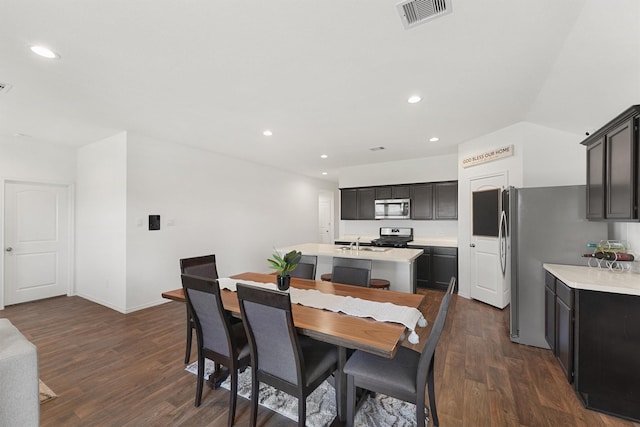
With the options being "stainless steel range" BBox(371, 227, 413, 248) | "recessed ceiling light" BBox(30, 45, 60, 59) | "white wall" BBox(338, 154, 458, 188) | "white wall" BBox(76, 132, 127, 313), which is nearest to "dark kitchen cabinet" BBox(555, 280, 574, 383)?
"stainless steel range" BBox(371, 227, 413, 248)

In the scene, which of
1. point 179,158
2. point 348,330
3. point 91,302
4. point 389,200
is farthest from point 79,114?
point 389,200

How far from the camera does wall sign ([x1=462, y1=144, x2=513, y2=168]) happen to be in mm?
3814

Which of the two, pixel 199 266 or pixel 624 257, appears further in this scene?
pixel 199 266

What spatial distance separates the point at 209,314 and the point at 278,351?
596 millimetres

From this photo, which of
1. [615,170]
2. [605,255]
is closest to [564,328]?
[605,255]

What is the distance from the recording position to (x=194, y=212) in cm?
478

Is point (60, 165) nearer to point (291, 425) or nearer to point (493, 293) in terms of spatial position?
point (291, 425)

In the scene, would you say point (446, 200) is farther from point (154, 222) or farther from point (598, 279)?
point (154, 222)

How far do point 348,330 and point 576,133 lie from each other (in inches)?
151

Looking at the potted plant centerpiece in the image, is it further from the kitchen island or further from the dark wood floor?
the kitchen island

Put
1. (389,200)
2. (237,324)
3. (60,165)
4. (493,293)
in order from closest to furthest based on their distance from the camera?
(237,324)
(493,293)
(60,165)
(389,200)

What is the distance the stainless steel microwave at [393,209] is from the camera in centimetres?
582

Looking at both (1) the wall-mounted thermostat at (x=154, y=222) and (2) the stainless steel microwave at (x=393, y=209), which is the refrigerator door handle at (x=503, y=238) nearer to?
(2) the stainless steel microwave at (x=393, y=209)

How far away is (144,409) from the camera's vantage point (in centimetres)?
201
